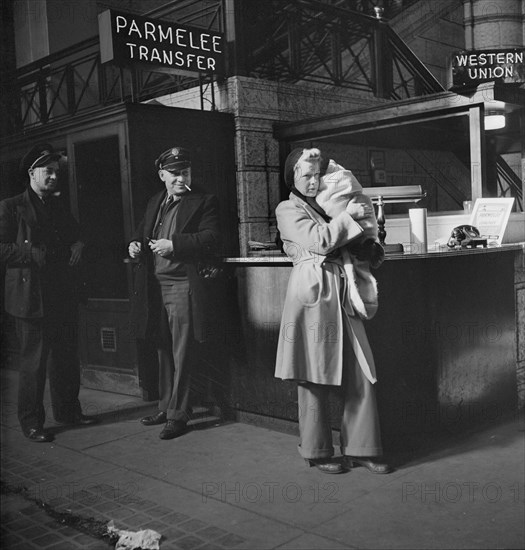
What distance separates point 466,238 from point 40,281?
11.9ft

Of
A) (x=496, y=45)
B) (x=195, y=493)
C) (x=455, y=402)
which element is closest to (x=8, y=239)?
(x=195, y=493)

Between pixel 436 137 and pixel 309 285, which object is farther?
pixel 436 137

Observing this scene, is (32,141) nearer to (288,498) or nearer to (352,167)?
(288,498)

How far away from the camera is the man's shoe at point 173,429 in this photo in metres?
5.84

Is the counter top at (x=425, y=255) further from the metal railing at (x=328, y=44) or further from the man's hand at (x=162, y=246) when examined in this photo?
the metal railing at (x=328, y=44)

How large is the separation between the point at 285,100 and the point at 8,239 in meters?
4.48

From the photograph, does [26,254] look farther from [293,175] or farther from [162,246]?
[293,175]

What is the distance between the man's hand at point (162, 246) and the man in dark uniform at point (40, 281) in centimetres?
62

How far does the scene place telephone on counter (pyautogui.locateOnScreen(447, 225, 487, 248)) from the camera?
588 cm

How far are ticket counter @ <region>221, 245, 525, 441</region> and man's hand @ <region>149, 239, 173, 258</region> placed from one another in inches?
22.3

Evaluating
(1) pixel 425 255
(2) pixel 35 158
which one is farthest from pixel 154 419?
(1) pixel 425 255

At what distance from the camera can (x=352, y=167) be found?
9719mm

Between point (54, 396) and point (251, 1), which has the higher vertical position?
point (251, 1)

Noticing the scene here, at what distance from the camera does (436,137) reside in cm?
1084
